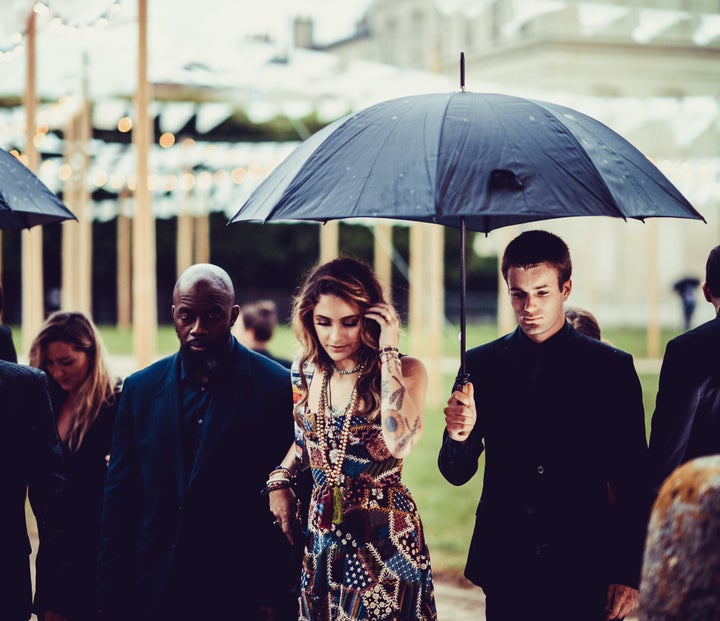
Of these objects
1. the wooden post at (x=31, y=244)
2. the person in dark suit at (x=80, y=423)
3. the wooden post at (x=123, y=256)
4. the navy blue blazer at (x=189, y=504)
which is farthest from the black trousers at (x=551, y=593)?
the wooden post at (x=123, y=256)

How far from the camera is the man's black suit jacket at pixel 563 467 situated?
3473 mm

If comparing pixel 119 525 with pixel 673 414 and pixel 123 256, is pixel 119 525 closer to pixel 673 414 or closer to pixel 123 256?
pixel 673 414

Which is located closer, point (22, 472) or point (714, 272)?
point (714, 272)

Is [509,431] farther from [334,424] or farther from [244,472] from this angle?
[244,472]

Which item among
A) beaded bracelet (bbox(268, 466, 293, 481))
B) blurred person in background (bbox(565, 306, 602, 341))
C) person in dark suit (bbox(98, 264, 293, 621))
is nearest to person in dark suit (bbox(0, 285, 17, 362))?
person in dark suit (bbox(98, 264, 293, 621))

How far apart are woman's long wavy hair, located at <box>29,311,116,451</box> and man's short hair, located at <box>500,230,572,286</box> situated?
1824 mm

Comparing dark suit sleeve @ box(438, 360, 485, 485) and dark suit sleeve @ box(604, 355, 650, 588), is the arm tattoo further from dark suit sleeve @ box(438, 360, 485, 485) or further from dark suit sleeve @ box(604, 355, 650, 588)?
dark suit sleeve @ box(604, 355, 650, 588)

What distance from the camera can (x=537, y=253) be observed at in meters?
3.56

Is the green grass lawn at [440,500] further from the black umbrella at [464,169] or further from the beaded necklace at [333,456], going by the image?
the black umbrella at [464,169]

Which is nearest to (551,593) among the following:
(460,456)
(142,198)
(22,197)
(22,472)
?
(460,456)

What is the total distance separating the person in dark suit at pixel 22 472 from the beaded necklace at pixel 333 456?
2.99 feet

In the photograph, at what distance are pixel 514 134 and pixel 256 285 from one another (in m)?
34.1

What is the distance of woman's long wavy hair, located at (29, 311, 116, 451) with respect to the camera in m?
4.39

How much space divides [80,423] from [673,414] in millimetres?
2350
